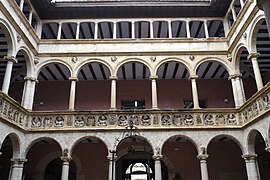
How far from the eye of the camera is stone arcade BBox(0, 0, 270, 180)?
10.3 m

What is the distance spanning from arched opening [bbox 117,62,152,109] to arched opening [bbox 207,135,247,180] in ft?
12.6

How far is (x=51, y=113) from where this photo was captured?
11.2 meters

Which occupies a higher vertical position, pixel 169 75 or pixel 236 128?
pixel 169 75

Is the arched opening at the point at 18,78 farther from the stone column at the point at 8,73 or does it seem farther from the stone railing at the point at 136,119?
the stone railing at the point at 136,119

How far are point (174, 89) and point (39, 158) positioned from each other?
24.7 feet

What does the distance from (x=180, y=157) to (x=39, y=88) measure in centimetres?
809

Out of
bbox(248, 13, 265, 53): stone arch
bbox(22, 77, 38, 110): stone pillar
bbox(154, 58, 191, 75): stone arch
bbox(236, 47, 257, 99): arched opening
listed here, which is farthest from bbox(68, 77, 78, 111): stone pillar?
bbox(236, 47, 257, 99): arched opening

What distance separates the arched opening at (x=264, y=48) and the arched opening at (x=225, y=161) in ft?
13.4

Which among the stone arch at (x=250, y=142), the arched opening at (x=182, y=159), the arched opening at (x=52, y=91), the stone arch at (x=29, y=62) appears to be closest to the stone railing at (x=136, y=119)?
the stone arch at (x=250, y=142)

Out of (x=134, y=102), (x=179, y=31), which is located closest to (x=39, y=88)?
(x=134, y=102)

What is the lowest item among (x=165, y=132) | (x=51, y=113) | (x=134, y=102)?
(x=165, y=132)

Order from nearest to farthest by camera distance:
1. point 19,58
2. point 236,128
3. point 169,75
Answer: point 236,128 → point 19,58 → point 169,75

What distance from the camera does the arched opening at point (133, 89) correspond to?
560 inches

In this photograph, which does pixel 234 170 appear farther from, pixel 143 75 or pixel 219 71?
pixel 143 75
